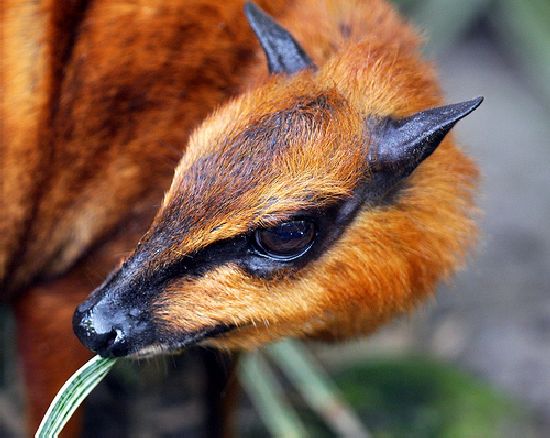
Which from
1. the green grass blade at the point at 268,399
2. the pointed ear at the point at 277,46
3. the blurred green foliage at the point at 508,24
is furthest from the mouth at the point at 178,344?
the blurred green foliage at the point at 508,24

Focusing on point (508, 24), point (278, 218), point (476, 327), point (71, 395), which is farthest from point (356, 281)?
point (508, 24)

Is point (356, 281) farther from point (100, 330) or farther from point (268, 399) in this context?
point (268, 399)

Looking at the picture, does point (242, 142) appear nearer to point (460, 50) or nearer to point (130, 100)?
point (130, 100)

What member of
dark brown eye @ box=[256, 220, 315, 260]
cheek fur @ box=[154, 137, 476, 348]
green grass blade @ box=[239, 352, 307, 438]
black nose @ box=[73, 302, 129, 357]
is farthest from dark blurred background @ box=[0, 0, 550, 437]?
dark brown eye @ box=[256, 220, 315, 260]

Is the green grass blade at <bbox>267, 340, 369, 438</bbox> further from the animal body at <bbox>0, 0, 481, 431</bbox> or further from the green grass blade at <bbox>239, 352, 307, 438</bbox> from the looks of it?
the animal body at <bbox>0, 0, 481, 431</bbox>

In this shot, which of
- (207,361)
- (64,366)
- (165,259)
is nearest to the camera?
(165,259)

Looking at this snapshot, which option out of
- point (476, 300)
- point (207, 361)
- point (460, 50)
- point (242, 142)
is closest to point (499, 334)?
point (476, 300)
